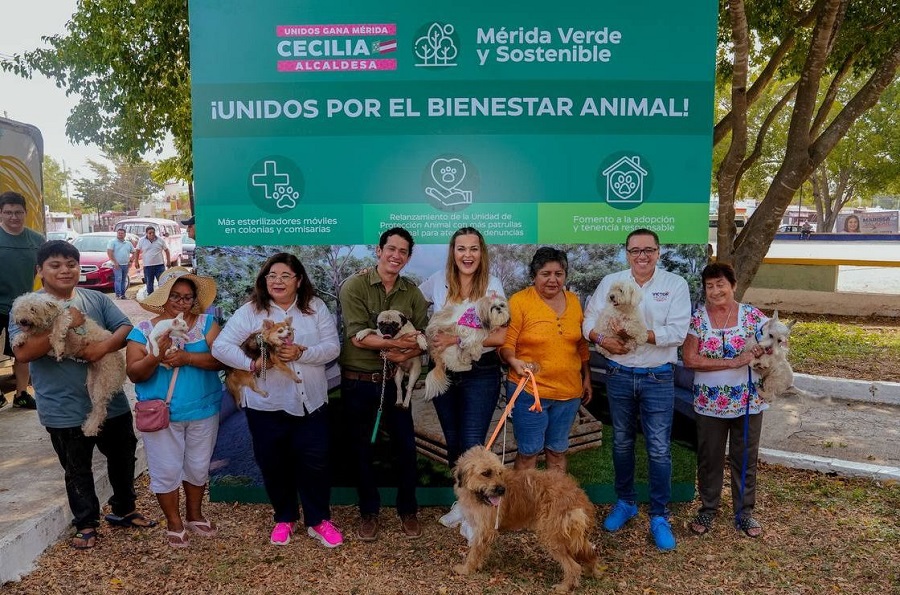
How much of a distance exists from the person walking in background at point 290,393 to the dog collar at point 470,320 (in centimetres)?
82

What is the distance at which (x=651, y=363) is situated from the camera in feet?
13.8

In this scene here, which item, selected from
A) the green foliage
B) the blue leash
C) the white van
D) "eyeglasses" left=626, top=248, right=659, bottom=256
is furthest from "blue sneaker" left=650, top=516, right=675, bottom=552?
the white van

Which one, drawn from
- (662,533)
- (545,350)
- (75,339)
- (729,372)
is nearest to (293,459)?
(75,339)

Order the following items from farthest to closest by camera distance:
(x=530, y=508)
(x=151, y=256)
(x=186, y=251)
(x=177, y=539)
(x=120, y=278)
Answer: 1. (x=186, y=251)
2. (x=120, y=278)
3. (x=151, y=256)
4. (x=177, y=539)
5. (x=530, y=508)

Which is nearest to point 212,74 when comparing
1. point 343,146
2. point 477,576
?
point 343,146

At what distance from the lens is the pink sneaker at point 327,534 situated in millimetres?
4340

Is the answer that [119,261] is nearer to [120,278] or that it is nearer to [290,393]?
[120,278]

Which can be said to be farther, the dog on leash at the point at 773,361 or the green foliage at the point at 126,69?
the green foliage at the point at 126,69

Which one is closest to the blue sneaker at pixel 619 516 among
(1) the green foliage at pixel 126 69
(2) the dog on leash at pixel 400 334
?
(2) the dog on leash at pixel 400 334

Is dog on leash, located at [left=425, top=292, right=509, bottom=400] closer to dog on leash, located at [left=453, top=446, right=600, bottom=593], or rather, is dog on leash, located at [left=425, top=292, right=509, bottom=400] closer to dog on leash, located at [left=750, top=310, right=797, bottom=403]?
dog on leash, located at [left=453, top=446, right=600, bottom=593]

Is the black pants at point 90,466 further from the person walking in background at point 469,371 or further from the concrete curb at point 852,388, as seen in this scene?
the concrete curb at point 852,388

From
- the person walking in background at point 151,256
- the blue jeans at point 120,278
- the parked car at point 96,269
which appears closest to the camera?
the person walking in background at point 151,256

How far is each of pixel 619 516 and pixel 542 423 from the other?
994mm

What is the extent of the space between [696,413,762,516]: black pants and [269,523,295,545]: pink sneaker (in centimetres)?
288
